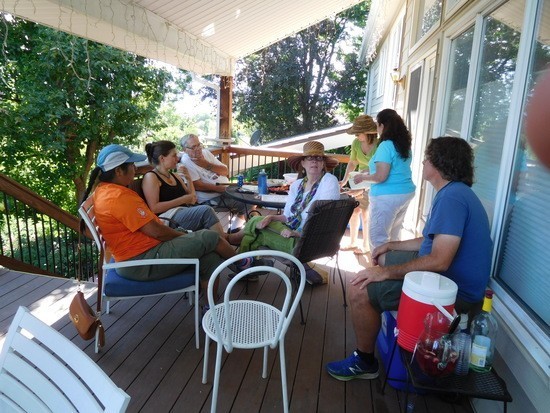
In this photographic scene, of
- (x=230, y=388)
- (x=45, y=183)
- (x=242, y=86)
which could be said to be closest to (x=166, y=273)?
(x=230, y=388)

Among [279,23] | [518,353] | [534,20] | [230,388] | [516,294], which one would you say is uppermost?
[279,23]

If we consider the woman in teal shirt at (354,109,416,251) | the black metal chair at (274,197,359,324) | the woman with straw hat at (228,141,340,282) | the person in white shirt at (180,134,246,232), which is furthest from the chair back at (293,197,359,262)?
the person in white shirt at (180,134,246,232)

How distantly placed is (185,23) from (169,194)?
2206 mm

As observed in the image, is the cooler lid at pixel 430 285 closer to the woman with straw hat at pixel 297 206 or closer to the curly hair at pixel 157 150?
the woman with straw hat at pixel 297 206

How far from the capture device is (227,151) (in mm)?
6020

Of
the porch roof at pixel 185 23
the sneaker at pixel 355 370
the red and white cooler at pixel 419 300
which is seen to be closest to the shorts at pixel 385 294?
the red and white cooler at pixel 419 300

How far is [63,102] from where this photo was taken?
7.47 meters

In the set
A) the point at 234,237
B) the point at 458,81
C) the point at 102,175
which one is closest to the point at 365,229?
the point at 234,237

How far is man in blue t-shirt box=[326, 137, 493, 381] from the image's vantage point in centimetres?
175

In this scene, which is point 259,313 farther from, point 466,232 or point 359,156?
point 359,156

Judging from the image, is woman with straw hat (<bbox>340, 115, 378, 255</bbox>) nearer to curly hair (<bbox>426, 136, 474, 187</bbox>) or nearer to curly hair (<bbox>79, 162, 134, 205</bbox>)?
curly hair (<bbox>426, 136, 474, 187</bbox>)

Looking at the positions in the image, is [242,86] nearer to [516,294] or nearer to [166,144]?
[166,144]

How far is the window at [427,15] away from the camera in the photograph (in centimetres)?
407

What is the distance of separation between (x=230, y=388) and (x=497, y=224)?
1670 mm
